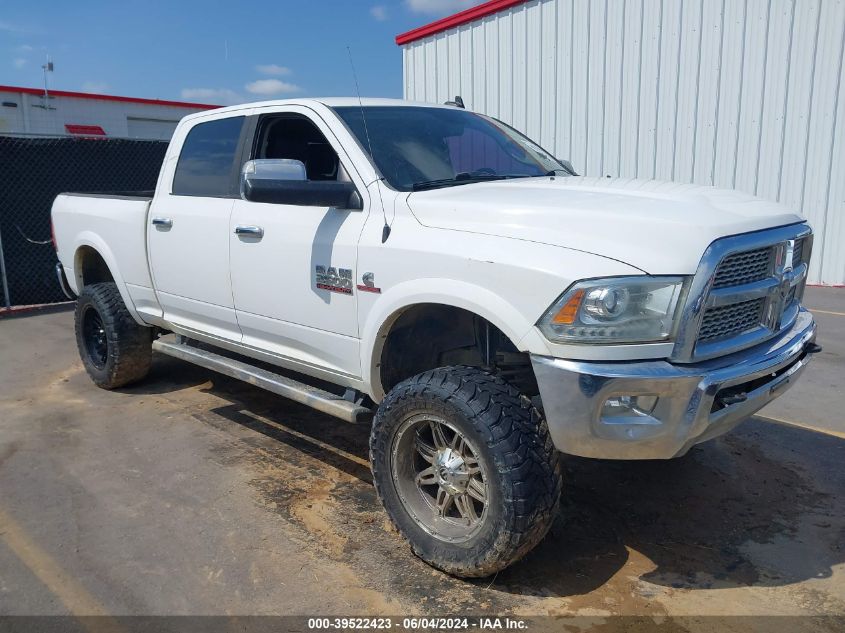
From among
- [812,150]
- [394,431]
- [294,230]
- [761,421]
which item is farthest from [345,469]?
[812,150]

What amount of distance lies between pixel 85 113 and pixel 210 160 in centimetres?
2206

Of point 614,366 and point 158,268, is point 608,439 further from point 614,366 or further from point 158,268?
point 158,268

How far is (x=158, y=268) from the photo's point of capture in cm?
500

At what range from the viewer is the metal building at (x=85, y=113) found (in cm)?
2244

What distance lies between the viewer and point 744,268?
2.98m

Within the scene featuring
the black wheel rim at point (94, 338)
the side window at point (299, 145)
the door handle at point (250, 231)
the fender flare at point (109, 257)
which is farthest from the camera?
the black wheel rim at point (94, 338)

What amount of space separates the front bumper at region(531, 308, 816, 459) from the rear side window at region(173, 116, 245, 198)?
2.55 meters

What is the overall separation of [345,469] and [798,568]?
2.36 m

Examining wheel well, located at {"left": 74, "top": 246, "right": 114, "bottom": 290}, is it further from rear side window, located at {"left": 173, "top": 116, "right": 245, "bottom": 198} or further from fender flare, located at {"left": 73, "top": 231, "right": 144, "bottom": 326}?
rear side window, located at {"left": 173, "top": 116, "right": 245, "bottom": 198}

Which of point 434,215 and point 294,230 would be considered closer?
point 434,215

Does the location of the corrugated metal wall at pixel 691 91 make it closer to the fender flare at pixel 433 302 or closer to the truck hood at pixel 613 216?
the truck hood at pixel 613 216

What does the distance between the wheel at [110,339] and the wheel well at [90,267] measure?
0.64 ft

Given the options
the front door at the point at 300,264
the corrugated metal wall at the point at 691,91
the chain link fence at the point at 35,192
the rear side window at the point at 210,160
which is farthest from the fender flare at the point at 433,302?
the corrugated metal wall at the point at 691,91

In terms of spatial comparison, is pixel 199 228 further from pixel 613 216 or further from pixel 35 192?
pixel 35 192
